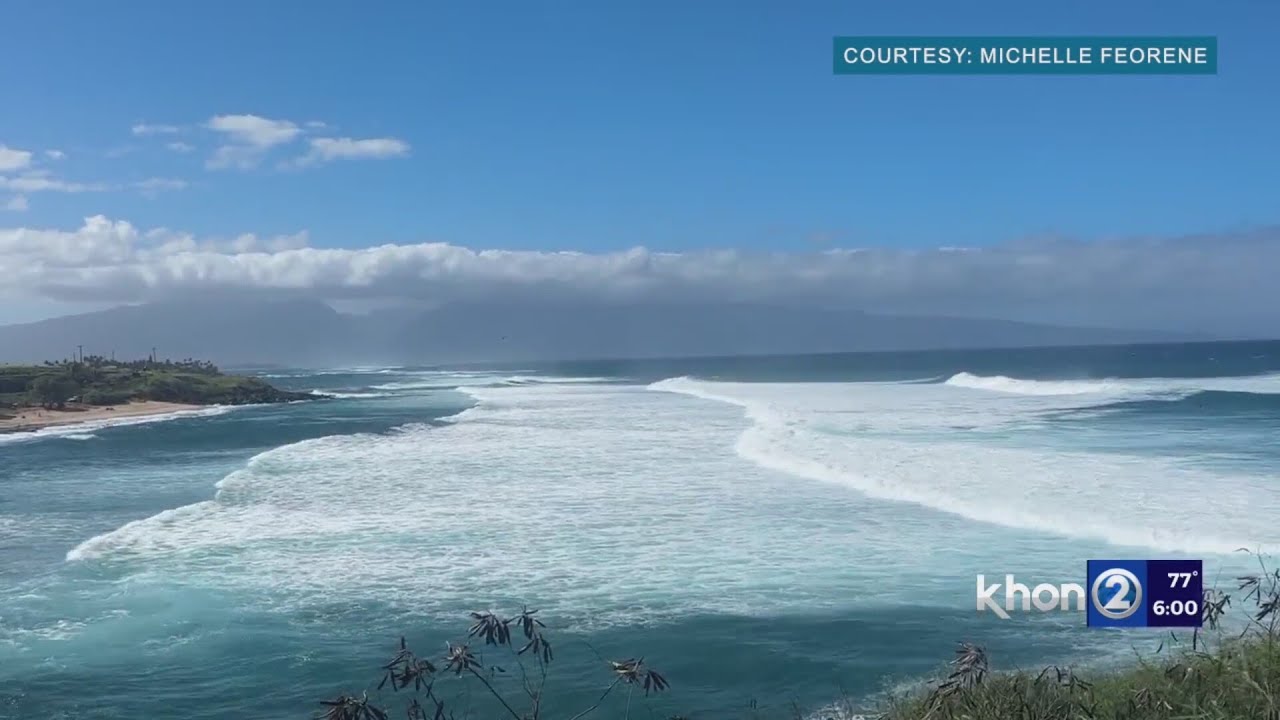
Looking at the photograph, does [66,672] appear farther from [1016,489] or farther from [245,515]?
[1016,489]

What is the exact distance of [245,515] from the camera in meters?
→ 18.0

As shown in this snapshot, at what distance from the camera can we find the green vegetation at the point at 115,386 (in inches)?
2386

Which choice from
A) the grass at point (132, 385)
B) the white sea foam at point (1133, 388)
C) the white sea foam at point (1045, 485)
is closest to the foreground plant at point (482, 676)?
the white sea foam at point (1045, 485)

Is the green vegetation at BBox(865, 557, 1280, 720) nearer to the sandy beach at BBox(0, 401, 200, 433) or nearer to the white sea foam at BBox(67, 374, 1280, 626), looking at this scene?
the white sea foam at BBox(67, 374, 1280, 626)

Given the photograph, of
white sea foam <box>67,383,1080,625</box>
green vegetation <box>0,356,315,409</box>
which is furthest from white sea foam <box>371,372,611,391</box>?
white sea foam <box>67,383,1080,625</box>

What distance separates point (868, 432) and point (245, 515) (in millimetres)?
18243

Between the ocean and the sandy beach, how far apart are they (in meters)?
22.0

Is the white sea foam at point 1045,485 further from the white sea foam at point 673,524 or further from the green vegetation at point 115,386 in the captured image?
the green vegetation at point 115,386

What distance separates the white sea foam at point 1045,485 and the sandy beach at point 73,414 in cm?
3709

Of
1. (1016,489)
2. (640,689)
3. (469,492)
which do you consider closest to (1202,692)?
(640,689)

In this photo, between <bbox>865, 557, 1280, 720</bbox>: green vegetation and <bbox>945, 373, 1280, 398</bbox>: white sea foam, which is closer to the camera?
<bbox>865, 557, 1280, 720</bbox>: green vegetation
